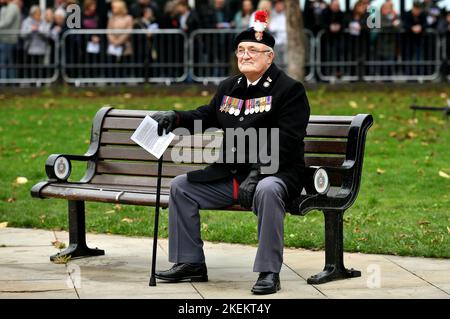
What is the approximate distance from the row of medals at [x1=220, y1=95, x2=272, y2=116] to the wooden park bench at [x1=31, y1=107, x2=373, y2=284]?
20.3 inches

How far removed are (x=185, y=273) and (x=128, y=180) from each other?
137cm

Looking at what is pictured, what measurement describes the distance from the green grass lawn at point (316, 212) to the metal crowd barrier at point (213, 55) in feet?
3.54

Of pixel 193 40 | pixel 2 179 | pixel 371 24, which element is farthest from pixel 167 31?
pixel 2 179

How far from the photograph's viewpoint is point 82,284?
8141 millimetres

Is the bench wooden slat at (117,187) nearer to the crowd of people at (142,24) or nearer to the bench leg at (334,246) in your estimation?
the bench leg at (334,246)

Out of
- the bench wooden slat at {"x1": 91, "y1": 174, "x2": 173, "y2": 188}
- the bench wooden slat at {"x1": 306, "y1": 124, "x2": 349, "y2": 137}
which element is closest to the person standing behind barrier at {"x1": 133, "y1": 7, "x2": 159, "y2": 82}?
the bench wooden slat at {"x1": 91, "y1": 174, "x2": 173, "y2": 188}

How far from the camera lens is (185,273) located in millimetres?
8297

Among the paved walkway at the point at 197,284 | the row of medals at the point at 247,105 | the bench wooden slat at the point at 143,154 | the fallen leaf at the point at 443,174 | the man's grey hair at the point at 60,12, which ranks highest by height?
the man's grey hair at the point at 60,12

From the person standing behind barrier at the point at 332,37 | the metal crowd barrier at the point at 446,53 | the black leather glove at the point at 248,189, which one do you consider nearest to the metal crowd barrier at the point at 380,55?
the person standing behind barrier at the point at 332,37

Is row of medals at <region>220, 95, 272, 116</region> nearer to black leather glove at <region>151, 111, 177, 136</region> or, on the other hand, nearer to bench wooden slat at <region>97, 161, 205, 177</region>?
black leather glove at <region>151, 111, 177, 136</region>

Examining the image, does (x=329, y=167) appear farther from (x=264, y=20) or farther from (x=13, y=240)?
(x=13, y=240)

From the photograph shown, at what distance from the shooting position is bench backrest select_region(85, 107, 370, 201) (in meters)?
8.67

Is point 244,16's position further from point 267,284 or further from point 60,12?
point 267,284

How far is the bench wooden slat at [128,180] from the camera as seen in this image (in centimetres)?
929
